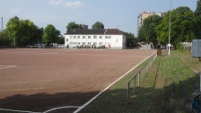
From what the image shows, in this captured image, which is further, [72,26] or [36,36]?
[72,26]

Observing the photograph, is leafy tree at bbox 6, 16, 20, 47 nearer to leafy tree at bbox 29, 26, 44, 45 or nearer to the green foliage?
the green foliage

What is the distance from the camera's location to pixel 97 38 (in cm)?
11650

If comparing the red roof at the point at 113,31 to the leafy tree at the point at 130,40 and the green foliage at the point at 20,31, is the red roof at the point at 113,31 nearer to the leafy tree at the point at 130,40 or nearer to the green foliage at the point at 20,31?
the leafy tree at the point at 130,40

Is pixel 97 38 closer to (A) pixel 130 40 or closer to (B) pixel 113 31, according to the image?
(B) pixel 113 31

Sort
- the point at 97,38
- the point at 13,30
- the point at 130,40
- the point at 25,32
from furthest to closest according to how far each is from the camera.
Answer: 1. the point at 130,40
2. the point at 97,38
3. the point at 25,32
4. the point at 13,30

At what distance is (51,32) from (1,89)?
4290 inches

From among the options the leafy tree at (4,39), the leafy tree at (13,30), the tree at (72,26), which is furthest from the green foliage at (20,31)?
the tree at (72,26)

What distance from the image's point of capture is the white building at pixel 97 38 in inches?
4441

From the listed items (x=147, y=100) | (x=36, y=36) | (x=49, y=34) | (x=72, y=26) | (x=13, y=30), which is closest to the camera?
(x=147, y=100)

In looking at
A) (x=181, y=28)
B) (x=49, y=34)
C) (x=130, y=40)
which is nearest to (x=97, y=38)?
(x=130, y=40)

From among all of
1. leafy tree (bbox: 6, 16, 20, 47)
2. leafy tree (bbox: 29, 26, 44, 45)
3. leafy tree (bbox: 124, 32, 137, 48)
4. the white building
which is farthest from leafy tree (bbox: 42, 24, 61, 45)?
leafy tree (bbox: 124, 32, 137, 48)

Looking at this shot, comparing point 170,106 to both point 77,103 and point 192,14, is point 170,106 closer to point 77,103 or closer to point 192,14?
point 77,103

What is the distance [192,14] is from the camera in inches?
3145

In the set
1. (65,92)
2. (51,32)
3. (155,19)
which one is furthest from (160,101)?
(51,32)
